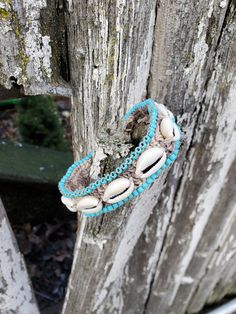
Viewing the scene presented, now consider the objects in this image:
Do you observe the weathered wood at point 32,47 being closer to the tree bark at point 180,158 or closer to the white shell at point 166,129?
the tree bark at point 180,158

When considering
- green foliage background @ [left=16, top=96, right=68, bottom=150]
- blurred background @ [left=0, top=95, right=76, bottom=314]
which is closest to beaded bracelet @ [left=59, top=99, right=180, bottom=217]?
blurred background @ [left=0, top=95, right=76, bottom=314]

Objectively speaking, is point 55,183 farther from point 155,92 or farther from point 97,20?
point 97,20

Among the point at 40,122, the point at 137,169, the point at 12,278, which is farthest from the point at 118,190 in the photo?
the point at 40,122

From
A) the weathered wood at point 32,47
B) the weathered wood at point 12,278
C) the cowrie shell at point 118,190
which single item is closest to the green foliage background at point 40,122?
the weathered wood at point 12,278

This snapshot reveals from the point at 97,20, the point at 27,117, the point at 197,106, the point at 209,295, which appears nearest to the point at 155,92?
the point at 197,106

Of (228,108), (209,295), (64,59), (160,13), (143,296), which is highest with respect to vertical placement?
(160,13)

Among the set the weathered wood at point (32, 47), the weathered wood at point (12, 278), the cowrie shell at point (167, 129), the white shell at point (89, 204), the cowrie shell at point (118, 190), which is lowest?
the weathered wood at point (12, 278)
